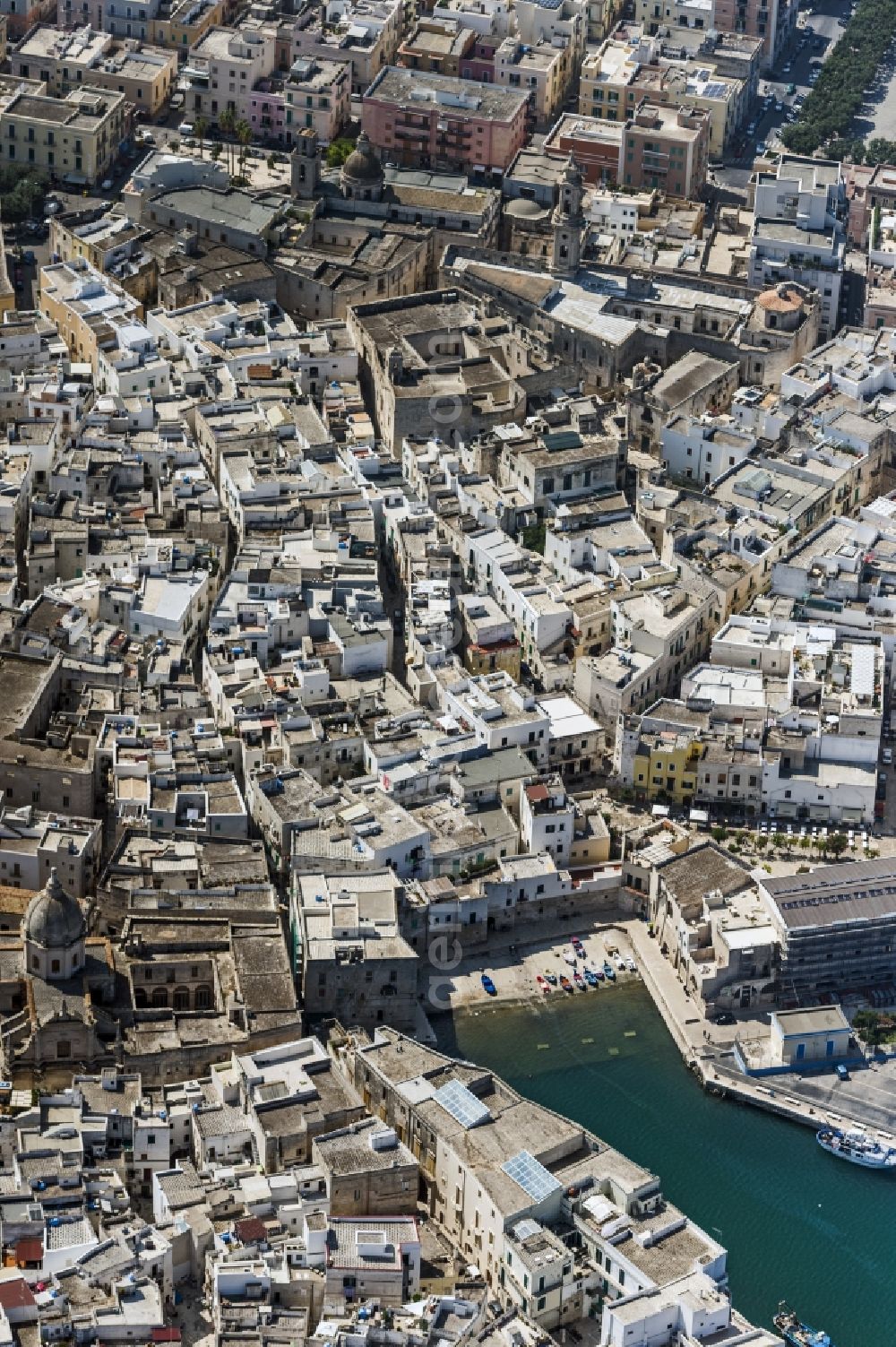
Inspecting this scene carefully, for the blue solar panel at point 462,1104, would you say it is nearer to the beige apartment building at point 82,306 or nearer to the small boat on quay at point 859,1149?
the small boat on quay at point 859,1149

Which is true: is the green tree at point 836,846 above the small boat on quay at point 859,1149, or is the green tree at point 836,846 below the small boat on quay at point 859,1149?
above

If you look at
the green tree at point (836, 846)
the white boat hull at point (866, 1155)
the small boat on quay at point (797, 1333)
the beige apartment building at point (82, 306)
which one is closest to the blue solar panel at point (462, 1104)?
the small boat on quay at point (797, 1333)

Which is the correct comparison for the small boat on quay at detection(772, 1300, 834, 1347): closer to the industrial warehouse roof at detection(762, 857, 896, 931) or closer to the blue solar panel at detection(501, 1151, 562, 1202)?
the blue solar panel at detection(501, 1151, 562, 1202)

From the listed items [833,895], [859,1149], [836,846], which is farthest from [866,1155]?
[836,846]

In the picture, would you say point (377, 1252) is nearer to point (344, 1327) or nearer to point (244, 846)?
point (344, 1327)

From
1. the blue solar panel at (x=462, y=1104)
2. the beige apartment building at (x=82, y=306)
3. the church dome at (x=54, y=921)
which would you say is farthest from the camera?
the beige apartment building at (x=82, y=306)

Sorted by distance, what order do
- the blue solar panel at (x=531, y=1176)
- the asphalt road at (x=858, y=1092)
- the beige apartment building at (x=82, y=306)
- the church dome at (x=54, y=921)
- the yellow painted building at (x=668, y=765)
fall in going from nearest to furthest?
the blue solar panel at (x=531, y=1176), the church dome at (x=54, y=921), the asphalt road at (x=858, y=1092), the yellow painted building at (x=668, y=765), the beige apartment building at (x=82, y=306)

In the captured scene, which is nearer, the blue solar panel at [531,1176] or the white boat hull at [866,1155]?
the blue solar panel at [531,1176]

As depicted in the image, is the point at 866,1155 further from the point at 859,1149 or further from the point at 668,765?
the point at 668,765

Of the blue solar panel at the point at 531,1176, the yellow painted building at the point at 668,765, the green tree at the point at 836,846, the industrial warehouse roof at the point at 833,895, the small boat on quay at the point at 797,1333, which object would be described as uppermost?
the yellow painted building at the point at 668,765
